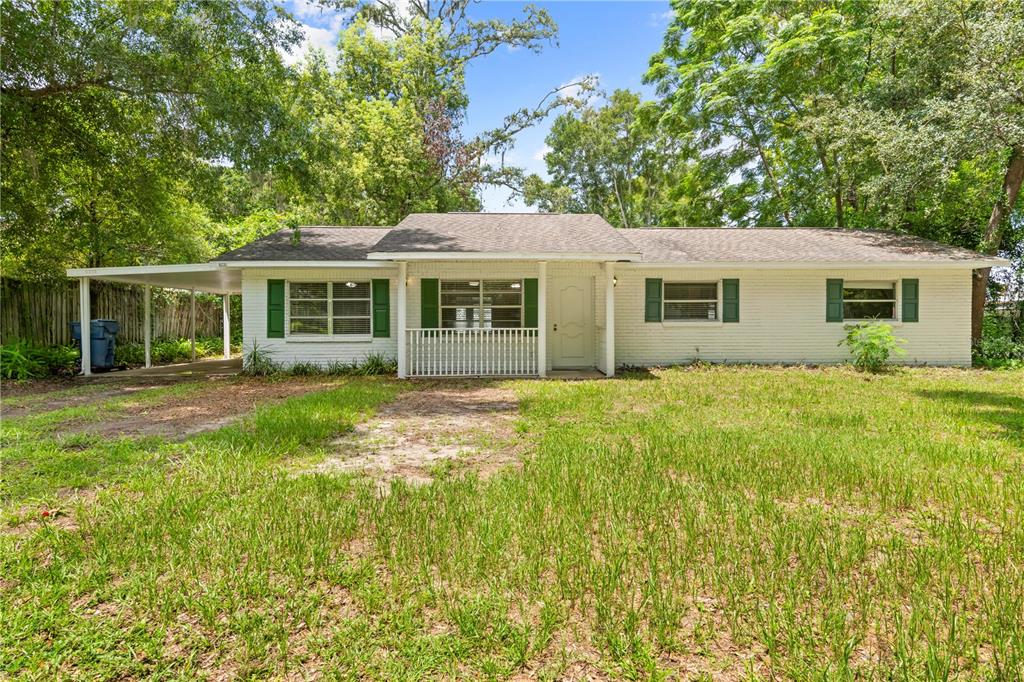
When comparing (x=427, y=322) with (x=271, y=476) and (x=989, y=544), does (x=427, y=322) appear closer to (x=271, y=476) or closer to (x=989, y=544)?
(x=271, y=476)

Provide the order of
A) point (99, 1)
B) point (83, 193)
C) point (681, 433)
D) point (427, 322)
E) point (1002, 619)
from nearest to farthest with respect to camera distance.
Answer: point (1002, 619) → point (681, 433) → point (99, 1) → point (427, 322) → point (83, 193)

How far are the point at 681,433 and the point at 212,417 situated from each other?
19.5 feet

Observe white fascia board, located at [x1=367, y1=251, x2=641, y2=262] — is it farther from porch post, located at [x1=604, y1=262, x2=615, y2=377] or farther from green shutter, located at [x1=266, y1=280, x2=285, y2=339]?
green shutter, located at [x1=266, y1=280, x2=285, y2=339]

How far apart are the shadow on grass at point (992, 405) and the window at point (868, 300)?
177 inches

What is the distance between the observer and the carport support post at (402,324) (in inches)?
379

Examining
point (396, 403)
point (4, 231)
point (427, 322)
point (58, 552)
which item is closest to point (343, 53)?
point (4, 231)

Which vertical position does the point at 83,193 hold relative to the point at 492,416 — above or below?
above

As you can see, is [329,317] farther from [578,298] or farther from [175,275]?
[578,298]

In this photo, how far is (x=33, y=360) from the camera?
10102mm

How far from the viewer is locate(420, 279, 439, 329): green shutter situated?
1093 cm

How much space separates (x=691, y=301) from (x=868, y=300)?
458 cm

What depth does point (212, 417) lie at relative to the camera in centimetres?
623

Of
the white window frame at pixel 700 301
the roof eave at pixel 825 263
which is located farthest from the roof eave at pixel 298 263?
the white window frame at pixel 700 301

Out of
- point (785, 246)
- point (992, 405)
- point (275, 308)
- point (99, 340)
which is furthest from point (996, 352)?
point (99, 340)
